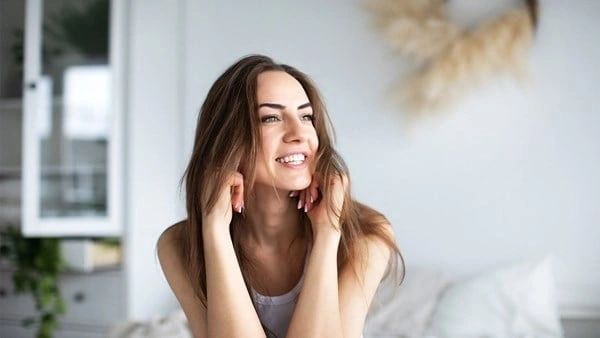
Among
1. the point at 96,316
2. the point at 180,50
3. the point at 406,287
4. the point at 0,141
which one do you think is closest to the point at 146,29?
the point at 180,50

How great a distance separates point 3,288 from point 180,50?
4.32 ft

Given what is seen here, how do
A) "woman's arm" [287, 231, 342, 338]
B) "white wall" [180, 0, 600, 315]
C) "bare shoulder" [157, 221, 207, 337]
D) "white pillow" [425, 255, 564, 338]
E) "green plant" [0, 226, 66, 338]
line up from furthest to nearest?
1. "green plant" [0, 226, 66, 338]
2. "white wall" [180, 0, 600, 315]
3. "white pillow" [425, 255, 564, 338]
4. "bare shoulder" [157, 221, 207, 337]
5. "woman's arm" [287, 231, 342, 338]

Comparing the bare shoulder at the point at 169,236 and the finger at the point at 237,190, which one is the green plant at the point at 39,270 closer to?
the bare shoulder at the point at 169,236

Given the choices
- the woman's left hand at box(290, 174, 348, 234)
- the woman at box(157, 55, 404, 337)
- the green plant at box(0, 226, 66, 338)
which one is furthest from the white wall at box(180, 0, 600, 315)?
the woman's left hand at box(290, 174, 348, 234)

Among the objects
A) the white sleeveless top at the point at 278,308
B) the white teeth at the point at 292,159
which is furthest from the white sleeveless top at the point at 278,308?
the white teeth at the point at 292,159

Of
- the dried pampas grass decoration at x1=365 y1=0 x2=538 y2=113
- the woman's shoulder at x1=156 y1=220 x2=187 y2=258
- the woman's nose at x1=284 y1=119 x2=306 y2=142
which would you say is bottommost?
the woman's shoulder at x1=156 y1=220 x2=187 y2=258

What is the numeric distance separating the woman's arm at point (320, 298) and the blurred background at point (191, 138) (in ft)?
4.55

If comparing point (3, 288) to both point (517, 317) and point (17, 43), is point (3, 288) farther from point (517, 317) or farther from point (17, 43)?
point (517, 317)

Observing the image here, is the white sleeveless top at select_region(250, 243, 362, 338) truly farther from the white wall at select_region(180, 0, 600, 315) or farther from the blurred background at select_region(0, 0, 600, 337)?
the white wall at select_region(180, 0, 600, 315)

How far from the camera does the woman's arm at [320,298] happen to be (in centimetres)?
92

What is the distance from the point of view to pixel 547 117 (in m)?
2.19

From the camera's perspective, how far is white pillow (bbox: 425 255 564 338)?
192cm

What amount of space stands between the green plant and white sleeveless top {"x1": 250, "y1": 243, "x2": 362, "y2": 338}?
5.44 ft

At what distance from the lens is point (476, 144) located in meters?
2.27
